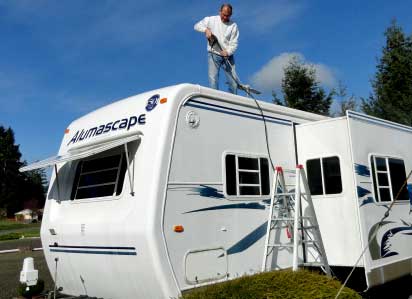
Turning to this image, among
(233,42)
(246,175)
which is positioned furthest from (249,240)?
(233,42)

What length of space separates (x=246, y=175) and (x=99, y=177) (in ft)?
6.45

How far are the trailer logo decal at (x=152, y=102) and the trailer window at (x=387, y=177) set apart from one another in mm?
3609

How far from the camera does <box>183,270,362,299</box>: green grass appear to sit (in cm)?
441

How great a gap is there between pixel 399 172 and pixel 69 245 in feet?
18.1

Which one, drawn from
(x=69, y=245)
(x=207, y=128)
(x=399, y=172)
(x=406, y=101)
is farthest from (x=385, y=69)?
(x=69, y=245)

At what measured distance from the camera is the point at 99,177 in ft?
19.0

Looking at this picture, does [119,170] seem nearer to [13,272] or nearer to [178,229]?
[178,229]

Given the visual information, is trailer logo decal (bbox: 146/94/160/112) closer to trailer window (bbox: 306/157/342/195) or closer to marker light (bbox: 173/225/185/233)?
marker light (bbox: 173/225/185/233)

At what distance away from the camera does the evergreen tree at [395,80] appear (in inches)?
709

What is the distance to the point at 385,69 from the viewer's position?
19.0 meters

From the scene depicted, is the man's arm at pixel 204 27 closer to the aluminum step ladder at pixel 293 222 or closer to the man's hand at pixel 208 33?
the man's hand at pixel 208 33

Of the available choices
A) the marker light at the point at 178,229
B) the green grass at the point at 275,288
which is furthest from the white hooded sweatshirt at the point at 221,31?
the green grass at the point at 275,288

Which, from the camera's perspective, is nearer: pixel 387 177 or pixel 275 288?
pixel 275 288

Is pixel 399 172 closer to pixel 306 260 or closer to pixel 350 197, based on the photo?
pixel 350 197
